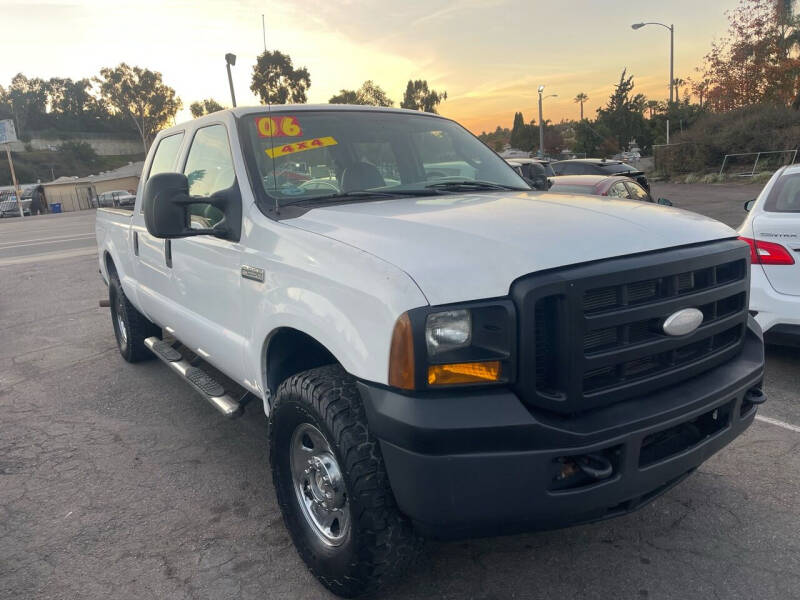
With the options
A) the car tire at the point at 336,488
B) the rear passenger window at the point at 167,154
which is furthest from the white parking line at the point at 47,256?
the car tire at the point at 336,488

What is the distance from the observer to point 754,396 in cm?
271

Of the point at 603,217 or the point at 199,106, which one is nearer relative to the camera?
the point at 603,217

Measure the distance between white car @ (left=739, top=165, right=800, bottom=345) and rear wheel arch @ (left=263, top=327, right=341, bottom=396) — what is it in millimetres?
3227

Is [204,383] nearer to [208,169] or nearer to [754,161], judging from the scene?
[208,169]

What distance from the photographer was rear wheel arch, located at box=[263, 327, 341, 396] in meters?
2.88

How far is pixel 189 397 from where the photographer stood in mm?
4930

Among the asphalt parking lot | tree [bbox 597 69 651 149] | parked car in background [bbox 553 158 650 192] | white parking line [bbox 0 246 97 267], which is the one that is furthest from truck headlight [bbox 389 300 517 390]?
tree [bbox 597 69 651 149]

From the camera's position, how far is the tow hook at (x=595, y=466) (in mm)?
2094

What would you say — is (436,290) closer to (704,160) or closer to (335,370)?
(335,370)

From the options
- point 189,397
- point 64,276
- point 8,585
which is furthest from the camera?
point 64,276

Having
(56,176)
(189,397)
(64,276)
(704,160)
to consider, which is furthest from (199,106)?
(189,397)

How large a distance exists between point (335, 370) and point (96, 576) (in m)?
1.42

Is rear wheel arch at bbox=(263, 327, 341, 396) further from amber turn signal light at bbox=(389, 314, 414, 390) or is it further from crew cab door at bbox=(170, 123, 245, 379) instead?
amber turn signal light at bbox=(389, 314, 414, 390)

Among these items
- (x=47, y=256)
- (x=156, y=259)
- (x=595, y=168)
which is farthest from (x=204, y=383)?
(x=595, y=168)
